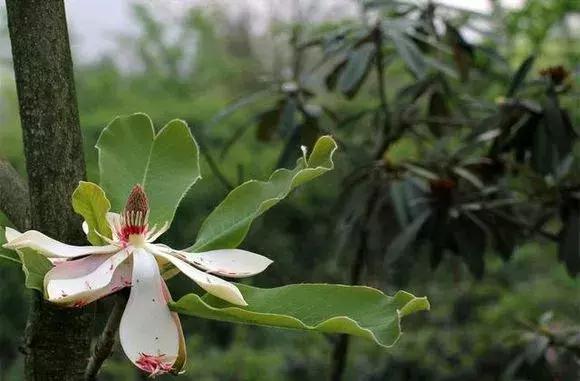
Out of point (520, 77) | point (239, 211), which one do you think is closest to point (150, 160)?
point (239, 211)

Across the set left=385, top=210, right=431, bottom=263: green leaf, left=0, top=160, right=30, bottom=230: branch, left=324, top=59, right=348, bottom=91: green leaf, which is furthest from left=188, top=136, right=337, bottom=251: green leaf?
left=324, top=59, right=348, bottom=91: green leaf

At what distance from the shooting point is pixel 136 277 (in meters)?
0.62

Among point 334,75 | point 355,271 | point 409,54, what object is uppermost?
point 409,54

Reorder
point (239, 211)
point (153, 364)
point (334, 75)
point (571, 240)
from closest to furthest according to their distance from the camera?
1. point (153, 364)
2. point (239, 211)
3. point (571, 240)
4. point (334, 75)

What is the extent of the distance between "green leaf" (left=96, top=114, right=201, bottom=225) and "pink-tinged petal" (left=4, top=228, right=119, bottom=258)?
100mm

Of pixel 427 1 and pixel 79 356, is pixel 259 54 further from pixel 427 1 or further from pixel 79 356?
pixel 79 356

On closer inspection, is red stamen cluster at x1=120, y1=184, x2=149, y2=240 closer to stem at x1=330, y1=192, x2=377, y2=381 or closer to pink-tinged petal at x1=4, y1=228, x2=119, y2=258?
pink-tinged petal at x1=4, y1=228, x2=119, y2=258

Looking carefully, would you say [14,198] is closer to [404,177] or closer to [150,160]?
[150,160]

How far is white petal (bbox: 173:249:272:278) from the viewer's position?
663mm

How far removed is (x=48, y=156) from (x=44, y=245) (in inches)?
3.5

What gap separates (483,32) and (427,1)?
0.17 m

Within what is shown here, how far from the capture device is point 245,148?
14.1 feet

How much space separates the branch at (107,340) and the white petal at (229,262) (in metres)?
0.05

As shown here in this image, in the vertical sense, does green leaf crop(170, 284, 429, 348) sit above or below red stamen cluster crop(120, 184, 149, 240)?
below
